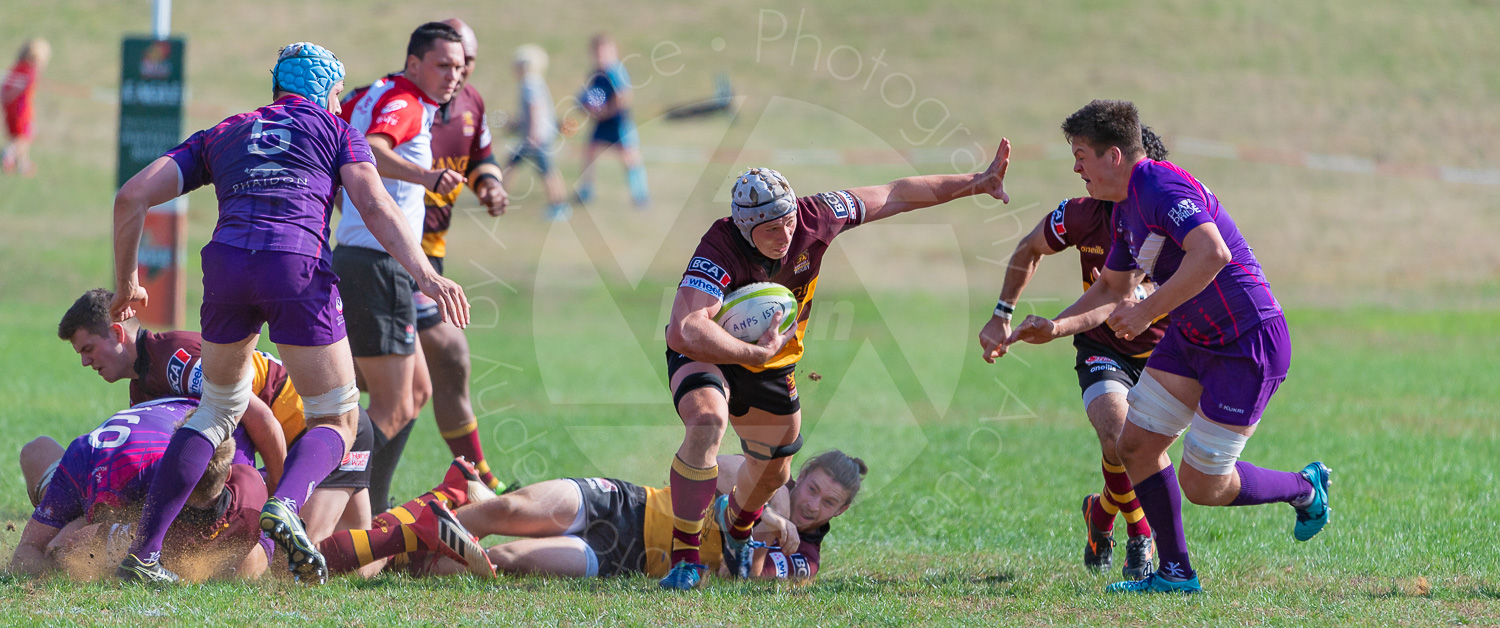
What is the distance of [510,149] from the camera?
2383 centimetres

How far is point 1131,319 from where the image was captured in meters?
5.04

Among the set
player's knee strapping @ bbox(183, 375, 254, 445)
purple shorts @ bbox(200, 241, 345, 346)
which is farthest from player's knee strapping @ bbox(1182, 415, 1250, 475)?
player's knee strapping @ bbox(183, 375, 254, 445)

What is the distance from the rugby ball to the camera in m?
5.62

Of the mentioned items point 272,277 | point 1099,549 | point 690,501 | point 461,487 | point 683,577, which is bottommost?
point 683,577

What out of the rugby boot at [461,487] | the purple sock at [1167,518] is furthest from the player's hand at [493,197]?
the purple sock at [1167,518]

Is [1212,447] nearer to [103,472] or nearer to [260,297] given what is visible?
[260,297]

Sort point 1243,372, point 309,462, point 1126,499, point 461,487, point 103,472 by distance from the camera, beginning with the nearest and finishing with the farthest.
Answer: point 309,462 < point 1243,372 < point 103,472 < point 1126,499 < point 461,487

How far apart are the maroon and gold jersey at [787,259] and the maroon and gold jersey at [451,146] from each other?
2248 mm

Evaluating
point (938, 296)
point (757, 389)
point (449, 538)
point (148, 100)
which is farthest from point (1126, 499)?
point (938, 296)

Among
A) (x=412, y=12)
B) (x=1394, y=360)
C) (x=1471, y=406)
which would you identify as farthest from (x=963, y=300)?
(x=412, y=12)

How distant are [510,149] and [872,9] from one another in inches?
495

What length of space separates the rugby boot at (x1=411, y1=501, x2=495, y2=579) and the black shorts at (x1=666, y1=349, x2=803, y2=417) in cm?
116

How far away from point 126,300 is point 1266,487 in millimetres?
4923

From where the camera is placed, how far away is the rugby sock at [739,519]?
A: 5.91 meters
